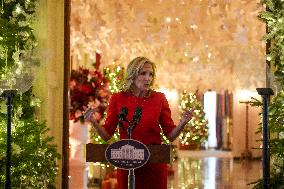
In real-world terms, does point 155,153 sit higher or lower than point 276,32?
lower

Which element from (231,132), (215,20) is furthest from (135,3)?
(231,132)

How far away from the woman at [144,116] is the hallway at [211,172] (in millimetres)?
5342

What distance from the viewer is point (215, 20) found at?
38.7 ft

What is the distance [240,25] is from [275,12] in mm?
6532

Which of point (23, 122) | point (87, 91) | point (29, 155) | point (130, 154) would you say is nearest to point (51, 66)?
point (23, 122)

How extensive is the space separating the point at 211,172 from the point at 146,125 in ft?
31.5

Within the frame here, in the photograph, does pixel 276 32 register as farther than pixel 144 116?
Yes

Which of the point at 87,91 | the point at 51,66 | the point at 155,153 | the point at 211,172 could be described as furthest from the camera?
the point at 211,172

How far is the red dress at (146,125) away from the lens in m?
4.45

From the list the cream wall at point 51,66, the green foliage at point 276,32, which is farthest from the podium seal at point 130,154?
the cream wall at point 51,66

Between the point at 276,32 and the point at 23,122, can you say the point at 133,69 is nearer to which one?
the point at 276,32

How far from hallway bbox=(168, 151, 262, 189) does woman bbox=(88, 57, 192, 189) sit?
17.5 ft

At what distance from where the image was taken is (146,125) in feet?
14.7

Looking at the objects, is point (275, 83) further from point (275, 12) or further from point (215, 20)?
point (215, 20)
